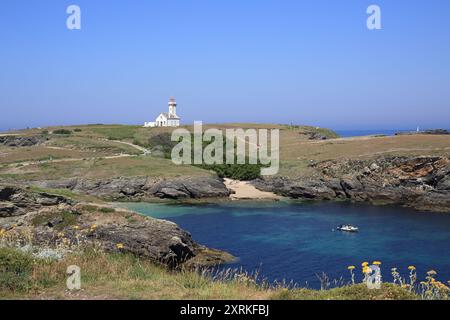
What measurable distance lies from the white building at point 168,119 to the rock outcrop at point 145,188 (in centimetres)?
6301

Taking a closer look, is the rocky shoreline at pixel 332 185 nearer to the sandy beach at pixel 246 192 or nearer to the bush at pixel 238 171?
the sandy beach at pixel 246 192

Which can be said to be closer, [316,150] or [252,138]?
[316,150]

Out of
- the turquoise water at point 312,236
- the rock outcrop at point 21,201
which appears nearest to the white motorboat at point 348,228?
the turquoise water at point 312,236

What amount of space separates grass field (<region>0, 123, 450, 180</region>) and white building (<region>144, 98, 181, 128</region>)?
25.3m

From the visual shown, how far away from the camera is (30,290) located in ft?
33.3

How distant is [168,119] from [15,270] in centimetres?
12564

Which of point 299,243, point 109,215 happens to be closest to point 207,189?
point 299,243

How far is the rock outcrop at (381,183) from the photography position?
62.6m

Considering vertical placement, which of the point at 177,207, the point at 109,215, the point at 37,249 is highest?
the point at 37,249

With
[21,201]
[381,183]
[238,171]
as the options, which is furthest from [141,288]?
[238,171]

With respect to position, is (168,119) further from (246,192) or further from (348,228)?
(348,228)

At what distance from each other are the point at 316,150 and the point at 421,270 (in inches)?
2309
